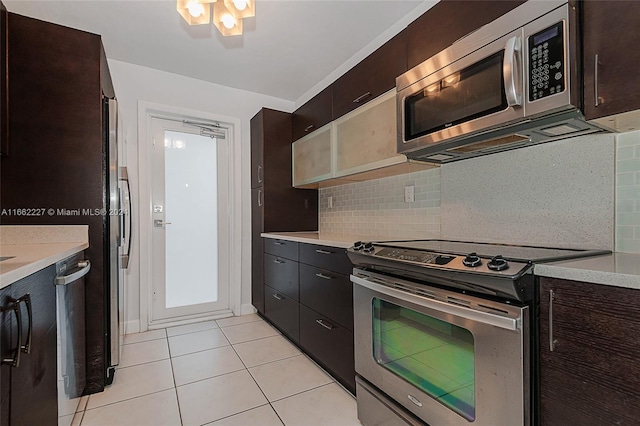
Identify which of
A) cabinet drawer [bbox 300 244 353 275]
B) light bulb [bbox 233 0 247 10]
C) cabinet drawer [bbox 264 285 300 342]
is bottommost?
cabinet drawer [bbox 264 285 300 342]

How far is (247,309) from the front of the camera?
11.3 feet

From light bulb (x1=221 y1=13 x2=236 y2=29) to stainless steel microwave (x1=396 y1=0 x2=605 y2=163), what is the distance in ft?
3.27

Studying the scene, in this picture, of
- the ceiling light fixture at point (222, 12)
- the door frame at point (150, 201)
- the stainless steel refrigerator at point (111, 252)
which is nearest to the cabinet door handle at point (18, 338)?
the stainless steel refrigerator at point (111, 252)

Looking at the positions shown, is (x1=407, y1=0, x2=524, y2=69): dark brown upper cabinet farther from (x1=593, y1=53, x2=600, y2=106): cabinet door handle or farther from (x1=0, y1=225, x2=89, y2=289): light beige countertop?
(x1=0, y1=225, x2=89, y2=289): light beige countertop

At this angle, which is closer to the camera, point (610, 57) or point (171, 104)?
point (610, 57)

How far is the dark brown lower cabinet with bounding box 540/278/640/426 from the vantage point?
30.6 inches

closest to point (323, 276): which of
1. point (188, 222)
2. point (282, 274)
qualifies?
point (282, 274)

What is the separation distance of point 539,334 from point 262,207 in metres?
2.57

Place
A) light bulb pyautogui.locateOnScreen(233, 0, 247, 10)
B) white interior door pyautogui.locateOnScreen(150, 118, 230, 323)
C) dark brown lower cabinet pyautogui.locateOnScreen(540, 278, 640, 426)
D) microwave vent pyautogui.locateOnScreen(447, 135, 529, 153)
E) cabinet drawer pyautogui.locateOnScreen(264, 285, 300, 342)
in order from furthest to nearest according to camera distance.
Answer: white interior door pyautogui.locateOnScreen(150, 118, 230, 323) < cabinet drawer pyautogui.locateOnScreen(264, 285, 300, 342) < light bulb pyautogui.locateOnScreen(233, 0, 247, 10) < microwave vent pyautogui.locateOnScreen(447, 135, 529, 153) < dark brown lower cabinet pyautogui.locateOnScreen(540, 278, 640, 426)

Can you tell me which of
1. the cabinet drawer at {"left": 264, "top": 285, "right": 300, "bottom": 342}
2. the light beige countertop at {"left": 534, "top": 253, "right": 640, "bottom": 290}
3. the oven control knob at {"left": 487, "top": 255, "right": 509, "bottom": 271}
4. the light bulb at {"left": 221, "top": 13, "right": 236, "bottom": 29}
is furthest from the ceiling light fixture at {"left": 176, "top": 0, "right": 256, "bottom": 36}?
the cabinet drawer at {"left": 264, "top": 285, "right": 300, "bottom": 342}

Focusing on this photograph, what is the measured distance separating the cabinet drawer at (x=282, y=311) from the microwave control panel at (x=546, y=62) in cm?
201

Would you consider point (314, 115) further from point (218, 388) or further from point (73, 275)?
point (218, 388)

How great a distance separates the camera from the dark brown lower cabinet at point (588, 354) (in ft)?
2.55

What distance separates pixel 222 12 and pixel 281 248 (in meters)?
1.75
